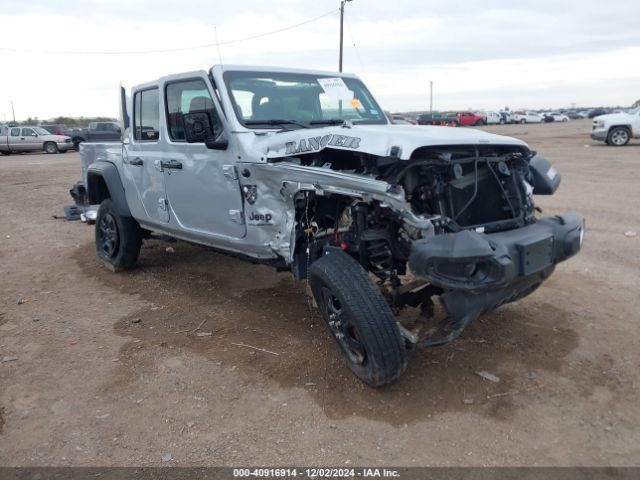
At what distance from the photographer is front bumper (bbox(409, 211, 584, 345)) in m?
2.96

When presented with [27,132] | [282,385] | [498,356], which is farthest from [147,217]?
[27,132]

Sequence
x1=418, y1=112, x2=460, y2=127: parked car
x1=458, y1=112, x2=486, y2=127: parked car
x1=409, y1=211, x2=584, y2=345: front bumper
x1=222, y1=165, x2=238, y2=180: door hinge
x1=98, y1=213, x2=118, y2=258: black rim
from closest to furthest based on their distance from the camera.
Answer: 1. x1=409, y1=211, x2=584, y2=345: front bumper
2. x1=222, y1=165, x2=238, y2=180: door hinge
3. x1=98, y1=213, x2=118, y2=258: black rim
4. x1=418, y1=112, x2=460, y2=127: parked car
5. x1=458, y1=112, x2=486, y2=127: parked car

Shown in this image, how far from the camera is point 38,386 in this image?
3721 millimetres

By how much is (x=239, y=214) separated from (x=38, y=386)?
184cm

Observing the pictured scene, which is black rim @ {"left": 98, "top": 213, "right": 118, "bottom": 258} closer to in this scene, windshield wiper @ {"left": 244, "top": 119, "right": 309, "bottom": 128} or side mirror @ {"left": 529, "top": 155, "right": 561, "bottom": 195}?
windshield wiper @ {"left": 244, "top": 119, "right": 309, "bottom": 128}

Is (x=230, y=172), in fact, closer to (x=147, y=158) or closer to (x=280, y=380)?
(x=147, y=158)

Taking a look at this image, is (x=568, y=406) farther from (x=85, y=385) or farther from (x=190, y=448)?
(x=85, y=385)

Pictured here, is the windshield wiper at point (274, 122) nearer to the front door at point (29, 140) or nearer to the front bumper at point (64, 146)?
the front bumper at point (64, 146)

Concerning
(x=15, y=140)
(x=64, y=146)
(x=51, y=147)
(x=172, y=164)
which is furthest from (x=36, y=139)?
(x=172, y=164)

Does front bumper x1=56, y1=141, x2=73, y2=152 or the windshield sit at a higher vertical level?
the windshield

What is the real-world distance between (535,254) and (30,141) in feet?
92.2

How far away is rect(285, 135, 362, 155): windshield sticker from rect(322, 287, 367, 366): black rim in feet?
3.04

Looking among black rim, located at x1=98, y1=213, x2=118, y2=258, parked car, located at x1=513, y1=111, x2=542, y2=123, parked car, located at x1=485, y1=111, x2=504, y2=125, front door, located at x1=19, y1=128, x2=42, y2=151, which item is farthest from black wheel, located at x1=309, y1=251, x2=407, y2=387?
parked car, located at x1=513, y1=111, x2=542, y2=123

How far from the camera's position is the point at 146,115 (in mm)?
5504
